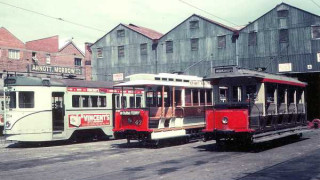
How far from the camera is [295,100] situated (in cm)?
1731

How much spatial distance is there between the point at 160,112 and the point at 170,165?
17.7ft

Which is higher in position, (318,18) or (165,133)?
(318,18)

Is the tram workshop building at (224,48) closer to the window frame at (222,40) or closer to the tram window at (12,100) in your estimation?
the window frame at (222,40)

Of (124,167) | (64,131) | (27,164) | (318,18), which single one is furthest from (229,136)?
(318,18)

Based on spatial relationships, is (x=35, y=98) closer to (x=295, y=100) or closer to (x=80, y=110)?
(x=80, y=110)

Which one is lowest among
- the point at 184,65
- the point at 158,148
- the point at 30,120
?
the point at 158,148

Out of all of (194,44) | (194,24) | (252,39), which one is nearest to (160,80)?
(252,39)

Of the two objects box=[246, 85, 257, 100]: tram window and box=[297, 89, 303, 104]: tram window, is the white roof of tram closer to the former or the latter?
box=[246, 85, 257, 100]: tram window

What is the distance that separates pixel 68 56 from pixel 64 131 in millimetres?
44185

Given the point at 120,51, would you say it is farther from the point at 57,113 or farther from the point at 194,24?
the point at 57,113

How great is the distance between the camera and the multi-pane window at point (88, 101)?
18141mm

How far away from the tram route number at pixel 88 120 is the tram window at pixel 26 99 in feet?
6.22

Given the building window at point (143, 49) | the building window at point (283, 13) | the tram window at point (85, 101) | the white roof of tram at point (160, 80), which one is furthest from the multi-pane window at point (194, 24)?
the tram window at point (85, 101)

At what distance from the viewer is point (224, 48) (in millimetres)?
37156
